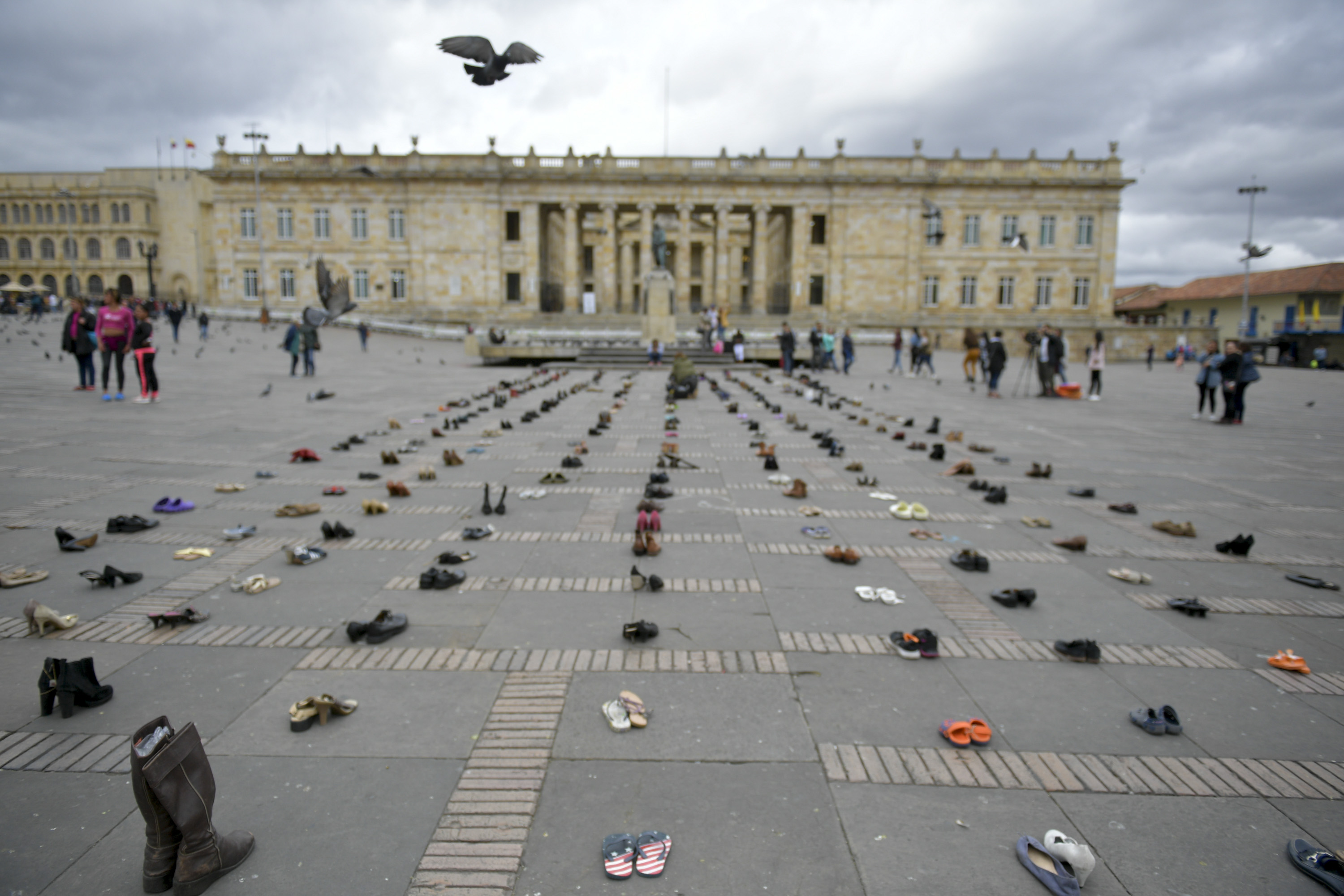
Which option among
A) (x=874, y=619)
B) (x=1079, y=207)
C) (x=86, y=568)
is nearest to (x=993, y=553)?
(x=874, y=619)

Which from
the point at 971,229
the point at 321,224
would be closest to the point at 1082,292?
the point at 971,229

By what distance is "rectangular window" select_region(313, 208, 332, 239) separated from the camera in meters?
52.0

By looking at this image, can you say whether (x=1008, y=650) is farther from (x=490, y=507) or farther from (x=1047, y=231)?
(x=1047, y=231)

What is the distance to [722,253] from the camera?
52719 mm

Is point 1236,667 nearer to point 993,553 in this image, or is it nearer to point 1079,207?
point 993,553

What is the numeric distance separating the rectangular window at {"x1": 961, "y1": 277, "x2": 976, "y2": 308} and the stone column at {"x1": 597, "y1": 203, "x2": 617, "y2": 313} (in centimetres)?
2519

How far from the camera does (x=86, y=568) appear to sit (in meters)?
5.51

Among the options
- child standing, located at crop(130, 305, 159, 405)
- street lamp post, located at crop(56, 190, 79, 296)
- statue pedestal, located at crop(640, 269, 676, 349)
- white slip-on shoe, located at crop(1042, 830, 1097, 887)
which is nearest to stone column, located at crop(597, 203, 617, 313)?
statue pedestal, located at crop(640, 269, 676, 349)

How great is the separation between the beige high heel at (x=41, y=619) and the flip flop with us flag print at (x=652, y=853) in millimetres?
4024

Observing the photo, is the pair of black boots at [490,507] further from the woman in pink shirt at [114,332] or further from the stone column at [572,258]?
the stone column at [572,258]

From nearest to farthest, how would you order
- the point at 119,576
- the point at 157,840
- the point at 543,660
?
the point at 157,840 < the point at 543,660 < the point at 119,576

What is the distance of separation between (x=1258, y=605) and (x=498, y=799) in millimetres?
5411

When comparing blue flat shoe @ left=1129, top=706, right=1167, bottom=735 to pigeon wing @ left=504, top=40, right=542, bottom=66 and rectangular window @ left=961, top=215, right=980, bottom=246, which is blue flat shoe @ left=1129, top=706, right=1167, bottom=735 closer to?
pigeon wing @ left=504, top=40, right=542, bottom=66

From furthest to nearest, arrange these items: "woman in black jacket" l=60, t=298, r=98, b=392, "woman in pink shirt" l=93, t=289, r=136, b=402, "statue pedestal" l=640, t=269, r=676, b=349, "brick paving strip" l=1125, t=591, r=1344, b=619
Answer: "statue pedestal" l=640, t=269, r=676, b=349
"woman in black jacket" l=60, t=298, r=98, b=392
"woman in pink shirt" l=93, t=289, r=136, b=402
"brick paving strip" l=1125, t=591, r=1344, b=619
